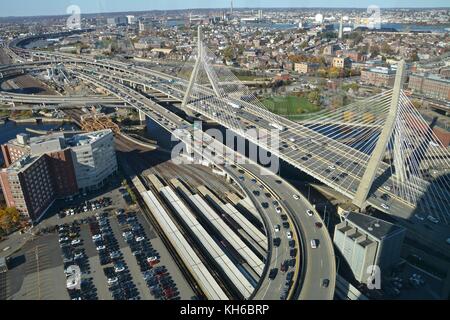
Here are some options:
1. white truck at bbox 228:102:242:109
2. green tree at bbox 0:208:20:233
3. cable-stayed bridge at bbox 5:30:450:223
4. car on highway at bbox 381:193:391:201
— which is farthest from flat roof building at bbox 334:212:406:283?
white truck at bbox 228:102:242:109

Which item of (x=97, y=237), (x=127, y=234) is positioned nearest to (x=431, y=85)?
(x=127, y=234)

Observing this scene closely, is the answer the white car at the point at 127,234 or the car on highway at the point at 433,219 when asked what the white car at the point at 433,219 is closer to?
the car on highway at the point at 433,219

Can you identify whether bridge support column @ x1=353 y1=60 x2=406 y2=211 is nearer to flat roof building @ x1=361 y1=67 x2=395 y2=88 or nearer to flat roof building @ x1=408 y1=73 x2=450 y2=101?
flat roof building @ x1=408 y1=73 x2=450 y2=101

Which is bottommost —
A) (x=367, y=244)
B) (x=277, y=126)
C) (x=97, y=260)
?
(x=97, y=260)

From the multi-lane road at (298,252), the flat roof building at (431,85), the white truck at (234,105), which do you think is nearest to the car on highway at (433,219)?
the multi-lane road at (298,252)

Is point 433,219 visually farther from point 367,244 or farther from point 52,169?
point 52,169

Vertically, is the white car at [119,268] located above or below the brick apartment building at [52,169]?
below
